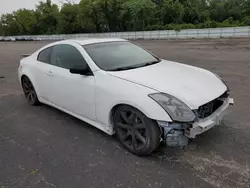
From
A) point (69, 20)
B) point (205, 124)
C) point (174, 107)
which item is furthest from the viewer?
point (69, 20)

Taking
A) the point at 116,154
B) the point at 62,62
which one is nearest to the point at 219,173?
the point at 116,154

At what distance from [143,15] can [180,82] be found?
154 feet

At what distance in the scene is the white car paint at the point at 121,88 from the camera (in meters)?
2.82

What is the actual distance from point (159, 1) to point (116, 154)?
61.5 metres

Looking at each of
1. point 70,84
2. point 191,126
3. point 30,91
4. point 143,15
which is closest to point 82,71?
point 70,84

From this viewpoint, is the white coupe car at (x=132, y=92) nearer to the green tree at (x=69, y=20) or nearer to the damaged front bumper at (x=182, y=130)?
the damaged front bumper at (x=182, y=130)

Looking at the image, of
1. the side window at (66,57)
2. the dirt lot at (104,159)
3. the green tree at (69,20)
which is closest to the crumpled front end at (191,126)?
the dirt lot at (104,159)

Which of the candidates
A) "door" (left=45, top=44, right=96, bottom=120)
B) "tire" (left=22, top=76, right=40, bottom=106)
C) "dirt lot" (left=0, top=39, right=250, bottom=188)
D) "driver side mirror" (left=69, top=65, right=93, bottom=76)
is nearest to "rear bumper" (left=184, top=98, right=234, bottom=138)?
"dirt lot" (left=0, top=39, right=250, bottom=188)

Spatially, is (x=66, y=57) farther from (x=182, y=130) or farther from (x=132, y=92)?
(x=182, y=130)

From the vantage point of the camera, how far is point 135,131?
3.05 m

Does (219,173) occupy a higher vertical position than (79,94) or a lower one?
lower

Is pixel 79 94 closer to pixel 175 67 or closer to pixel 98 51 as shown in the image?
pixel 98 51

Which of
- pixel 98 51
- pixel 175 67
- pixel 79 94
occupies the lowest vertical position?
pixel 79 94

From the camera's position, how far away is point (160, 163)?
115 inches
